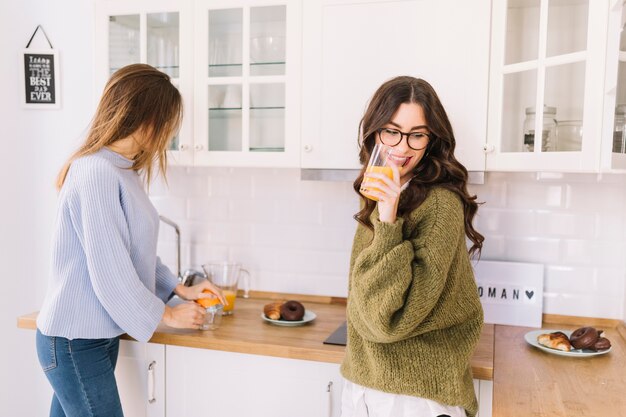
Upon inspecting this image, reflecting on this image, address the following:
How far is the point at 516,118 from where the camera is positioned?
189 cm

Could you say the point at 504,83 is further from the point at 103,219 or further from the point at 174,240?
the point at 174,240

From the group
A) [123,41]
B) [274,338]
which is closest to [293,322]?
[274,338]

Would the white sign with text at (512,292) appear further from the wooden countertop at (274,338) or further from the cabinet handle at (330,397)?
the cabinet handle at (330,397)

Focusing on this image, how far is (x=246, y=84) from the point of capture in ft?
7.17

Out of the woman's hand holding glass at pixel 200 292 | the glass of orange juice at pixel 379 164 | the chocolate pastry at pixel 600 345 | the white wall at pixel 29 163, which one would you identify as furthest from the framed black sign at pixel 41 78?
the chocolate pastry at pixel 600 345

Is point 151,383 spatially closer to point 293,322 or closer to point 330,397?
point 293,322

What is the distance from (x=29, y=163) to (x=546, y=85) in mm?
2230

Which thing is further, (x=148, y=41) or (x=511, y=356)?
(x=148, y=41)

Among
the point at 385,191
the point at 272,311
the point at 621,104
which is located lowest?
the point at 272,311

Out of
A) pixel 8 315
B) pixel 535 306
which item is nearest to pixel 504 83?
pixel 535 306

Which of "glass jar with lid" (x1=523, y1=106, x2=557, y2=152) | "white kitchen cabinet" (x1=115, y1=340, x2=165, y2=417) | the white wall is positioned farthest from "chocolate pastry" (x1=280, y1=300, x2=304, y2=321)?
the white wall

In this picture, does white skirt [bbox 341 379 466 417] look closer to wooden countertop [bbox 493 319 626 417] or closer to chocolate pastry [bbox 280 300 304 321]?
wooden countertop [bbox 493 319 626 417]

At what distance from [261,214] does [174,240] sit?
419mm

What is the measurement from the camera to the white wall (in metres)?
2.72
